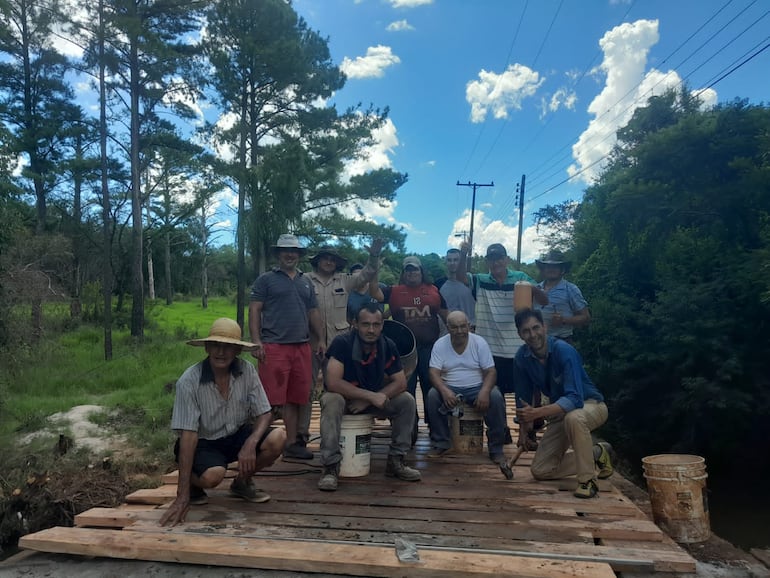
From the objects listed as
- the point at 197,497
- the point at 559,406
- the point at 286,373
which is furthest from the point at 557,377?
the point at 197,497

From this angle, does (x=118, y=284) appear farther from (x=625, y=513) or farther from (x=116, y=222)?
(x=625, y=513)

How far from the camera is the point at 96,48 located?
1334cm

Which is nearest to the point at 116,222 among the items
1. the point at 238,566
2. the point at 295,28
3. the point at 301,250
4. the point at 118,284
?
the point at 118,284

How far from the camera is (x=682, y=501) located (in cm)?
316

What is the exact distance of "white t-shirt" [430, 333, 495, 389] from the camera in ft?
14.4

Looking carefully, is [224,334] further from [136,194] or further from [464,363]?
[136,194]

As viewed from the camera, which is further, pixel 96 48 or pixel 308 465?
pixel 96 48

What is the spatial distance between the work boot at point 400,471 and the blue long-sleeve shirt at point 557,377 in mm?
918

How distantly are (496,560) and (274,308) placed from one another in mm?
2566

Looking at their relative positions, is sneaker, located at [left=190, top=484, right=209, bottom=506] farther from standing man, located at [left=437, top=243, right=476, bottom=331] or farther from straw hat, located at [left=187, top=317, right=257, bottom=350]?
standing man, located at [left=437, top=243, right=476, bottom=331]

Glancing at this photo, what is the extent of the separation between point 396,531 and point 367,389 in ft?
3.80

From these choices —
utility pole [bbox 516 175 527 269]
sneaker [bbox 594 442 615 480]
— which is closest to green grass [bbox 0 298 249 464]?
sneaker [bbox 594 442 615 480]

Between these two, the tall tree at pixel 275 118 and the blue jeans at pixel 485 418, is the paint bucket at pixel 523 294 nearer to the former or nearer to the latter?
the blue jeans at pixel 485 418

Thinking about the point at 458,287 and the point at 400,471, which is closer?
the point at 400,471
